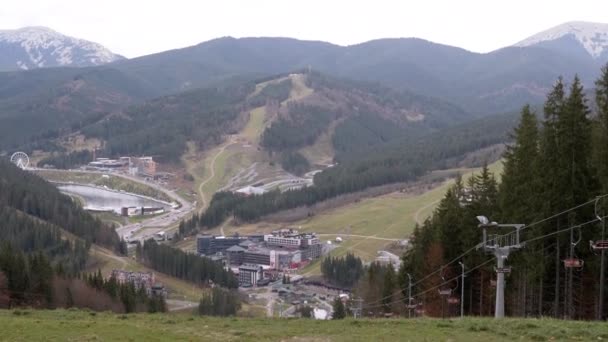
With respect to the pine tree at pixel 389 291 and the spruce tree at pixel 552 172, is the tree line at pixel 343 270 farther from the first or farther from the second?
the spruce tree at pixel 552 172

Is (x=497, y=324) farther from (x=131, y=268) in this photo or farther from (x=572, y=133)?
(x=131, y=268)

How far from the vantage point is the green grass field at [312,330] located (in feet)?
58.8

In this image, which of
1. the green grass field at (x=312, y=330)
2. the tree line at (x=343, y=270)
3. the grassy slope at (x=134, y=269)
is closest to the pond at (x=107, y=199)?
the grassy slope at (x=134, y=269)

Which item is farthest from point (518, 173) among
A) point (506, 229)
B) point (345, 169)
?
point (345, 169)

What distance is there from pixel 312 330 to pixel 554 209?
45.3 feet

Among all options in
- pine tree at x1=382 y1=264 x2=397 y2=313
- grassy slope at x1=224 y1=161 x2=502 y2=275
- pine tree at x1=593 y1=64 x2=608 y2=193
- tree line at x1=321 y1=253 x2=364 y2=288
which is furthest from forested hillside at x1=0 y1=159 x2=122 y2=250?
pine tree at x1=593 y1=64 x2=608 y2=193

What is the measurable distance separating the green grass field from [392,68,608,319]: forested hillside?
7637 mm

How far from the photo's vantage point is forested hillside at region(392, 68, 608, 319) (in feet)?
90.5

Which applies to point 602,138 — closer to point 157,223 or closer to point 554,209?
point 554,209

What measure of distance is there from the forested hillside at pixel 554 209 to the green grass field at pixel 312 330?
764cm

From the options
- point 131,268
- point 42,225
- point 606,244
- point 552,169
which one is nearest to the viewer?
point 606,244

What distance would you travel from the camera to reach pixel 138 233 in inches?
5502

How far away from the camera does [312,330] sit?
20.2 meters

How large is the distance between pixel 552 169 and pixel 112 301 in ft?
106
